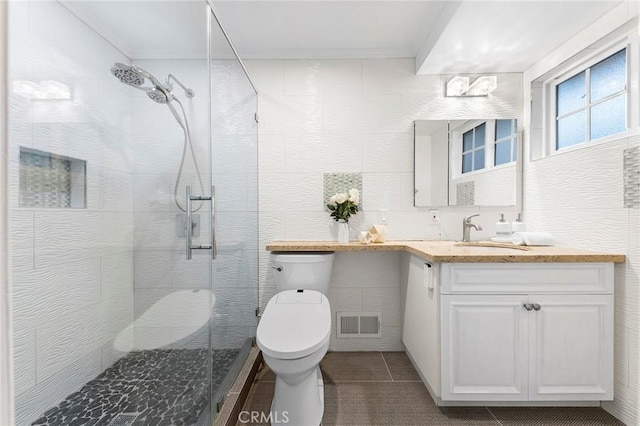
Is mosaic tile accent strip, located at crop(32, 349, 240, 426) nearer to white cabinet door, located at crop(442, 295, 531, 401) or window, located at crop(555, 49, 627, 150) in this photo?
white cabinet door, located at crop(442, 295, 531, 401)

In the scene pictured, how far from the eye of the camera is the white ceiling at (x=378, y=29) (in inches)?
45.7

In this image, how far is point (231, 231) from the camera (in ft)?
5.54

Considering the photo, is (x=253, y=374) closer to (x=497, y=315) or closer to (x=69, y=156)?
(x=497, y=315)

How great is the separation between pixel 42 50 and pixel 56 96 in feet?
0.35

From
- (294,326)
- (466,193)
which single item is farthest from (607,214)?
(294,326)

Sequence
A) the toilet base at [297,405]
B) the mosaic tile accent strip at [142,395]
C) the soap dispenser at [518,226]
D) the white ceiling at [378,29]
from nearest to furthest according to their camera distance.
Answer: the mosaic tile accent strip at [142,395] < the white ceiling at [378,29] < the toilet base at [297,405] < the soap dispenser at [518,226]

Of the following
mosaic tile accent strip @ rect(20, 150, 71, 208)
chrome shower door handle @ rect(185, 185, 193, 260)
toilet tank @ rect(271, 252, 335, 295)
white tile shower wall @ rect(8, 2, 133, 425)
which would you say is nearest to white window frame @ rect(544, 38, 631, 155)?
toilet tank @ rect(271, 252, 335, 295)

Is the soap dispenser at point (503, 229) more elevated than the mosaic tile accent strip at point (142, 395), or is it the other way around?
the soap dispenser at point (503, 229)

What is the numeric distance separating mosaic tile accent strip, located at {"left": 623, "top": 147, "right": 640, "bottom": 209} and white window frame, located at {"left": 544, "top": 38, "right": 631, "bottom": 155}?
110mm

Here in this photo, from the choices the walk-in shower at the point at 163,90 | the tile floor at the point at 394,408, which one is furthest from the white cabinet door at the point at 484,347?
the walk-in shower at the point at 163,90

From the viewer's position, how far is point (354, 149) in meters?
2.28

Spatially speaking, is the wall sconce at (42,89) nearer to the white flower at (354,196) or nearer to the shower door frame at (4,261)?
the shower door frame at (4,261)

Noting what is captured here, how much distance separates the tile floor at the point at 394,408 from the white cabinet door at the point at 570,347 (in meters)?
0.11

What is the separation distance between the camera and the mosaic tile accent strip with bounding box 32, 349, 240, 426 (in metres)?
0.92
